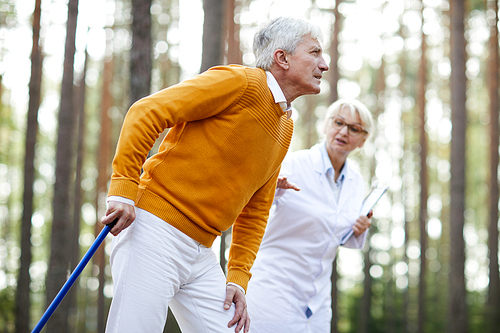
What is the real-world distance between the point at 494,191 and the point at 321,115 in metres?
6.14

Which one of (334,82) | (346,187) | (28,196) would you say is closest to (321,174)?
(346,187)

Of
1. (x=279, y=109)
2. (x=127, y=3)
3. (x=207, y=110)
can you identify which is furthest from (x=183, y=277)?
(x=127, y=3)

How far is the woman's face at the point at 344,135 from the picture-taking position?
3.30m

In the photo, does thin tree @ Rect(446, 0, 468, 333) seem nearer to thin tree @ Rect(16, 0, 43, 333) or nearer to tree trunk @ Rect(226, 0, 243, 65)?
tree trunk @ Rect(226, 0, 243, 65)

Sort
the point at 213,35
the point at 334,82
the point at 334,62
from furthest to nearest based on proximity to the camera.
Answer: the point at 334,62, the point at 334,82, the point at 213,35

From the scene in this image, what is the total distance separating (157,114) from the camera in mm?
1772

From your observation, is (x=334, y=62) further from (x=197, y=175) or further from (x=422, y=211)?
(x=197, y=175)

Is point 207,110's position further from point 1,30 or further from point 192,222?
point 1,30

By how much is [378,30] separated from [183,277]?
48.7ft

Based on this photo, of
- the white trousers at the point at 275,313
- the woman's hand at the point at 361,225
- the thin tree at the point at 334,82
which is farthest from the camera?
the thin tree at the point at 334,82

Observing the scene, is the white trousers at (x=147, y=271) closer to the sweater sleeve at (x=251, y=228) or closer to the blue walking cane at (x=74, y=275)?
the blue walking cane at (x=74, y=275)

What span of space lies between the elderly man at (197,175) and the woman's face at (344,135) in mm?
1144

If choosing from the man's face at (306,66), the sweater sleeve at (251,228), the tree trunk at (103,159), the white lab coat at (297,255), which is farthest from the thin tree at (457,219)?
the tree trunk at (103,159)

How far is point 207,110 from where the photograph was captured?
187 centimetres
